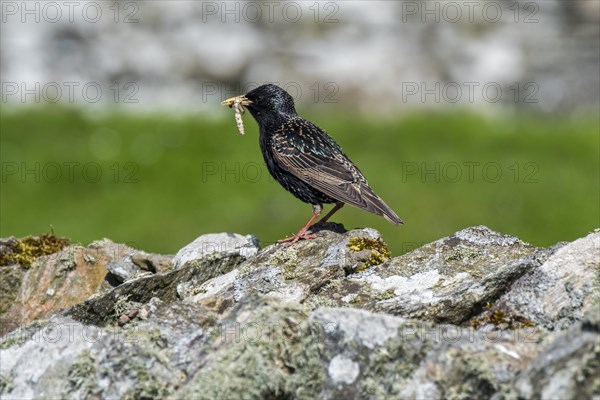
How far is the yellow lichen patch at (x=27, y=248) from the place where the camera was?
9141 mm

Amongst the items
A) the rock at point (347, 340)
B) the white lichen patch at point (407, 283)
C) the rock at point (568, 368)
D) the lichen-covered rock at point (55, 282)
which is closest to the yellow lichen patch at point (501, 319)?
the rock at point (347, 340)

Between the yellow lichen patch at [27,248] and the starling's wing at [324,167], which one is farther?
the starling's wing at [324,167]

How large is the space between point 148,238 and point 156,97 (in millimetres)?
8227

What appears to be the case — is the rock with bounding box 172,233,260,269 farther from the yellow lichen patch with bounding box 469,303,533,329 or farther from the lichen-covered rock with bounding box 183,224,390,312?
the yellow lichen patch with bounding box 469,303,533,329

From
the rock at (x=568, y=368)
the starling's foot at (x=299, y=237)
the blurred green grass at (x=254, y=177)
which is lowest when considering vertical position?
the blurred green grass at (x=254, y=177)

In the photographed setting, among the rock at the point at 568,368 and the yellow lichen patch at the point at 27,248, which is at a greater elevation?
the rock at the point at 568,368

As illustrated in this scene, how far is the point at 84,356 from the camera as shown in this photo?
19.1 feet

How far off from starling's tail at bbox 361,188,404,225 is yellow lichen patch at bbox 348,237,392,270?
1.86 m

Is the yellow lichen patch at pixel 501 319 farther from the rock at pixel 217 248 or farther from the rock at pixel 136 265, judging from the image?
the rock at pixel 136 265

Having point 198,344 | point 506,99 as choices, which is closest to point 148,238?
point 506,99

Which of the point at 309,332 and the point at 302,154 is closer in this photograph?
the point at 309,332

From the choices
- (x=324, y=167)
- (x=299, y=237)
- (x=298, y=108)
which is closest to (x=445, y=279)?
(x=299, y=237)

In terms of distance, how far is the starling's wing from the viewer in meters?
10.4

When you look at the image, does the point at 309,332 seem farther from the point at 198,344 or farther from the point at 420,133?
the point at 420,133
